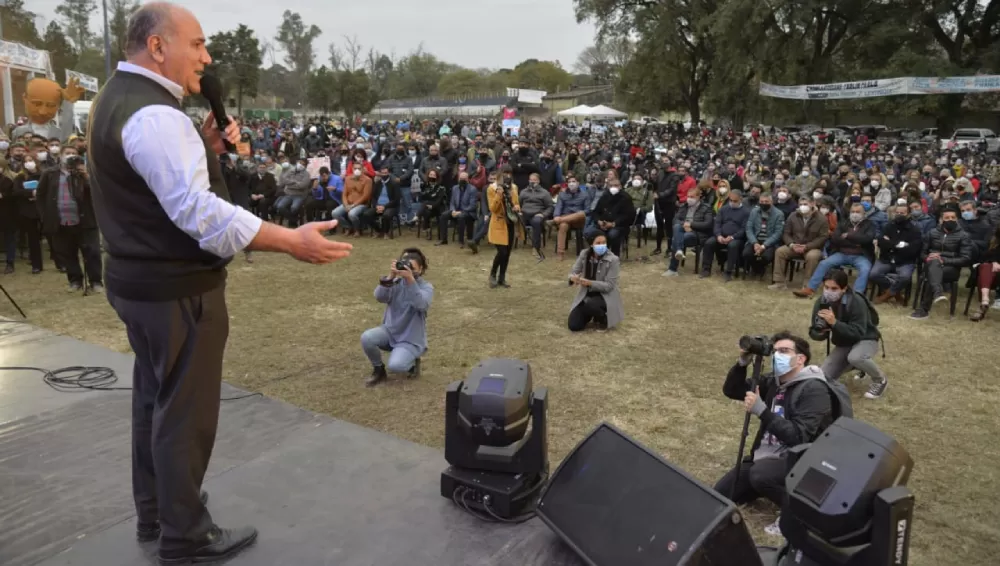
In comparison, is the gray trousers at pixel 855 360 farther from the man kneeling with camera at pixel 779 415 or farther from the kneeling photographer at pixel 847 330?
the man kneeling with camera at pixel 779 415

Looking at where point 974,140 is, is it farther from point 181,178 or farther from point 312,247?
point 181,178

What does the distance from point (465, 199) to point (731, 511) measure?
9.52 m

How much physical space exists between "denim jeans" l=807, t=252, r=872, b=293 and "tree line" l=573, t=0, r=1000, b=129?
2657 cm

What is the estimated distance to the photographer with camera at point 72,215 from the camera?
7.62m

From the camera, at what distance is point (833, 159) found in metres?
18.9

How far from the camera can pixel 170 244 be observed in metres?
1.92

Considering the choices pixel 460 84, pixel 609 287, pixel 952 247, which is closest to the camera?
pixel 609 287

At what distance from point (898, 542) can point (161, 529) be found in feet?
7.30

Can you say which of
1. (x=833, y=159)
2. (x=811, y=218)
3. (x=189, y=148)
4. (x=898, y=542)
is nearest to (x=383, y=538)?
(x=189, y=148)

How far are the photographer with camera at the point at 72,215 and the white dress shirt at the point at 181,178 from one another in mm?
6733

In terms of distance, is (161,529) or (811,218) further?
(811,218)

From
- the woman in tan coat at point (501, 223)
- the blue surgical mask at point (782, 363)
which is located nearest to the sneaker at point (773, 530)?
the blue surgical mask at point (782, 363)

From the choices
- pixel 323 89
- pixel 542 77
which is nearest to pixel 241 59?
pixel 323 89

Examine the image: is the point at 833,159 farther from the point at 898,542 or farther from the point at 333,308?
the point at 898,542
